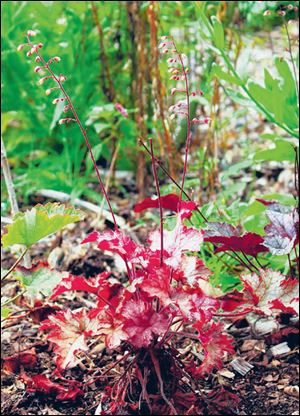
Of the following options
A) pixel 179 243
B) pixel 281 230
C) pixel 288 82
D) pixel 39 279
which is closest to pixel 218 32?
pixel 288 82

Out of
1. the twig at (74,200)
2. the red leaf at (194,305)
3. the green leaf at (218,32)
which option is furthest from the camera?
the twig at (74,200)

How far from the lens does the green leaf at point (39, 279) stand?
5.36ft

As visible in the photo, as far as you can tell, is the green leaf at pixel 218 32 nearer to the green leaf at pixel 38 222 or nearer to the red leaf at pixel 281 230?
the red leaf at pixel 281 230

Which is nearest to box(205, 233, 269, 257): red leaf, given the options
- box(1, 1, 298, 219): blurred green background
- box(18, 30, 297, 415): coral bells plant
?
box(18, 30, 297, 415): coral bells plant

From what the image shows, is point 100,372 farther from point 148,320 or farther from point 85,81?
point 85,81

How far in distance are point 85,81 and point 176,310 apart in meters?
1.62

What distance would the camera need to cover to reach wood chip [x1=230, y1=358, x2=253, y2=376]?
6.13 ft

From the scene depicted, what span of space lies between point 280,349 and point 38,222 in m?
0.78

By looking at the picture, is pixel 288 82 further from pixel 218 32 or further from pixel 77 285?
pixel 77 285

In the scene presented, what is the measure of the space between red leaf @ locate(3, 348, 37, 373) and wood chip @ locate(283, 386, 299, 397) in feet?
2.10

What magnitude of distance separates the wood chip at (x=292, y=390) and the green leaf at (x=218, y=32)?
99 centimetres

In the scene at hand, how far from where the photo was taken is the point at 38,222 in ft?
5.20

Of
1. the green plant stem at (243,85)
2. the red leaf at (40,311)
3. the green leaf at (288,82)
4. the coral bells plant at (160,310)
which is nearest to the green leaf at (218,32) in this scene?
the green plant stem at (243,85)

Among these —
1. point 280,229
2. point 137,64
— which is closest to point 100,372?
point 280,229
